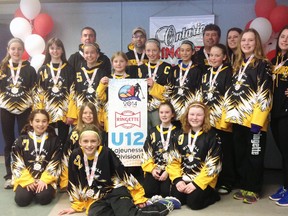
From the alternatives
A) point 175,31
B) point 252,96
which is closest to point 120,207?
point 252,96

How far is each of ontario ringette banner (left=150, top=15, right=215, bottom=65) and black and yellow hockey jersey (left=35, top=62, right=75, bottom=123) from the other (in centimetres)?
147

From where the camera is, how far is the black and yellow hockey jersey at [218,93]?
144 inches

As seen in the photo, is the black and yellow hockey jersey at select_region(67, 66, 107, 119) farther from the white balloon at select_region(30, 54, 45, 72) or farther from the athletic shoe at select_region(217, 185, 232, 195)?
the athletic shoe at select_region(217, 185, 232, 195)

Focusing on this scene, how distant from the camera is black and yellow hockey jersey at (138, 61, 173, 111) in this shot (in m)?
3.90

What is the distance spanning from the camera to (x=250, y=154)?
3475mm

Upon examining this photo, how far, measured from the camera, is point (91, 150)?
3.25 meters

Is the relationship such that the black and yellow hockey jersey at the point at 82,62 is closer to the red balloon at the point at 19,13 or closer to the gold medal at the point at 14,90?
the gold medal at the point at 14,90

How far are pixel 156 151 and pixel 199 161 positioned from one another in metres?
0.48

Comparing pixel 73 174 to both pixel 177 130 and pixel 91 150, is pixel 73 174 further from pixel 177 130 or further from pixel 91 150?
pixel 177 130

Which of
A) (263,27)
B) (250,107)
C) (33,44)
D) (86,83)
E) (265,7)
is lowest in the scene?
(250,107)

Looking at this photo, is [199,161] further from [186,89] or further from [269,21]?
[269,21]

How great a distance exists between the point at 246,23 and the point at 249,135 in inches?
71.3

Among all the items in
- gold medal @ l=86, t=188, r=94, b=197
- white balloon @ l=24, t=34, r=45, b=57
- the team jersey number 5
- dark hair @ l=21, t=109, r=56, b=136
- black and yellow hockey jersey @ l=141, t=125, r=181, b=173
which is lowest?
gold medal @ l=86, t=188, r=94, b=197

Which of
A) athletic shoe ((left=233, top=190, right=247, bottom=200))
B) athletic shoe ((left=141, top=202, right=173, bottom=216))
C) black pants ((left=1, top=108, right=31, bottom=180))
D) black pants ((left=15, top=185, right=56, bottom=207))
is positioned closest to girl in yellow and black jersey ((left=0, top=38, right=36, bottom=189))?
black pants ((left=1, top=108, right=31, bottom=180))
